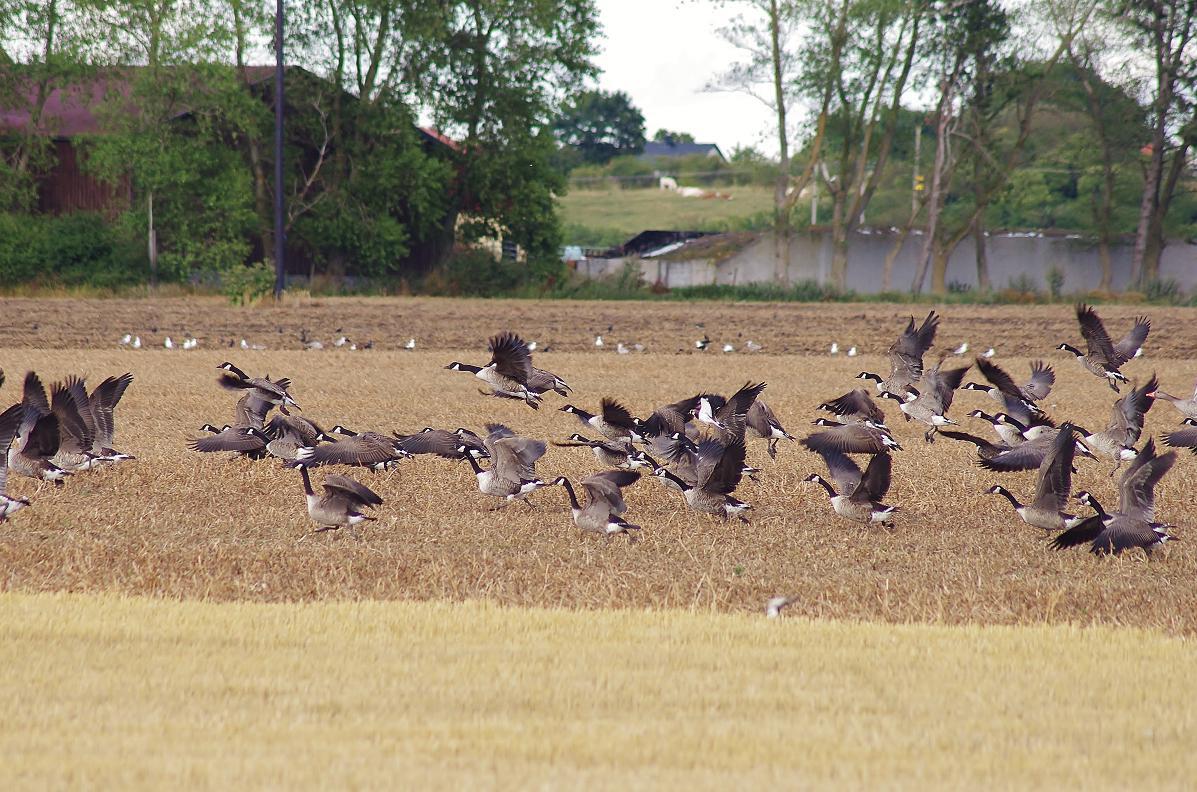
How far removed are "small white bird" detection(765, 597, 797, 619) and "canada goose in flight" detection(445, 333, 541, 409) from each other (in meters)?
5.96

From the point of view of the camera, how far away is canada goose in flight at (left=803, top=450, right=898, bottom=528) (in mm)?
11156

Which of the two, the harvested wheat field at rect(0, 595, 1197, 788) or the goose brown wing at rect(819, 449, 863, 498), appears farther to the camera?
the goose brown wing at rect(819, 449, 863, 498)

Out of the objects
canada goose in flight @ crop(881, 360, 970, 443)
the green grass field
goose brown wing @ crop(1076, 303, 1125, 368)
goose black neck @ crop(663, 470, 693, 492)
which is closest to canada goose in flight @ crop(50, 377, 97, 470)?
goose black neck @ crop(663, 470, 693, 492)

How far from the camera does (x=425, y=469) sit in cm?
1400

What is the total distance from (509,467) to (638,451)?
61.0 inches

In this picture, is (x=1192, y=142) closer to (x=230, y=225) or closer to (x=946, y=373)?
(x=230, y=225)

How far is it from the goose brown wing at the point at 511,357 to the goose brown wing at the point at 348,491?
377cm

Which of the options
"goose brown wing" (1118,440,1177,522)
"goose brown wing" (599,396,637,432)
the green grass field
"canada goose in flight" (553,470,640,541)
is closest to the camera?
"goose brown wing" (1118,440,1177,522)

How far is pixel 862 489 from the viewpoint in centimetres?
1122

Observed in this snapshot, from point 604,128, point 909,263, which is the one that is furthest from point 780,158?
point 604,128

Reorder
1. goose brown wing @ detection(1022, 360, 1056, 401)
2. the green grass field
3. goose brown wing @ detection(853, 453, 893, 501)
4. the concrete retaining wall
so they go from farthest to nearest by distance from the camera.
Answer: the green grass field → the concrete retaining wall → goose brown wing @ detection(1022, 360, 1056, 401) → goose brown wing @ detection(853, 453, 893, 501)

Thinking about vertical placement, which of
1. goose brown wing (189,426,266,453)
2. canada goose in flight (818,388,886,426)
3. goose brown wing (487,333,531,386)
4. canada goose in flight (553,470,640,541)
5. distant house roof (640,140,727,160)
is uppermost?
distant house roof (640,140,727,160)

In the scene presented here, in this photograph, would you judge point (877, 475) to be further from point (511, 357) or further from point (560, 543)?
point (511, 357)

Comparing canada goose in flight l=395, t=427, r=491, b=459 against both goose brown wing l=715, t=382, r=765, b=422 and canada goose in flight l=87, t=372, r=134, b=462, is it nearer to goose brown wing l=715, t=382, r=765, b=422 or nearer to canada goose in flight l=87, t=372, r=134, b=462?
goose brown wing l=715, t=382, r=765, b=422
